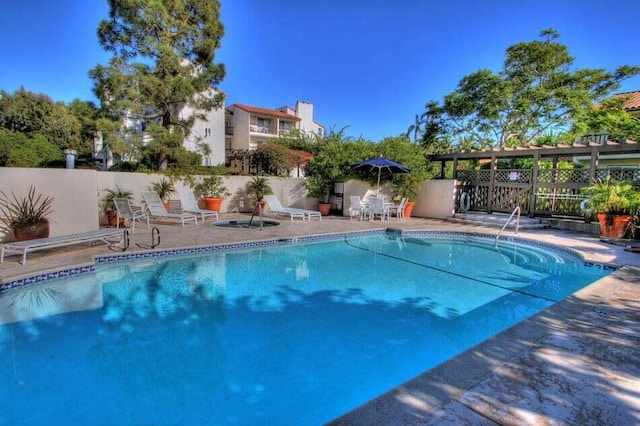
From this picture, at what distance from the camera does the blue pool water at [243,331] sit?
2.83m

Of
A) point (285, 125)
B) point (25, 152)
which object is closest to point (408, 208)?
point (25, 152)

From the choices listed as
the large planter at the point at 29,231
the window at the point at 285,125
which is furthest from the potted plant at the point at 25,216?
the window at the point at 285,125

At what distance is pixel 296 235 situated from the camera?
8.77m

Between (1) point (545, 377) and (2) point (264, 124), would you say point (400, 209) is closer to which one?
(1) point (545, 377)

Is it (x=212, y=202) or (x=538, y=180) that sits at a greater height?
(x=538, y=180)

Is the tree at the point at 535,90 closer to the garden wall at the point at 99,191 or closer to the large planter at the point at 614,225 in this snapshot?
the garden wall at the point at 99,191

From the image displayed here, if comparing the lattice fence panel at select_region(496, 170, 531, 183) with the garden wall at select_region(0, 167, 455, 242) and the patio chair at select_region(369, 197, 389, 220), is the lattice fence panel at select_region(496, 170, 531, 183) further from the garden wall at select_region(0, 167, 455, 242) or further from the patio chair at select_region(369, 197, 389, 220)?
the patio chair at select_region(369, 197, 389, 220)

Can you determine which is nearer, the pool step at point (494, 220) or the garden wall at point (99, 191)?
the garden wall at point (99, 191)

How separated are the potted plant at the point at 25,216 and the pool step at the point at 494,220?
1225cm

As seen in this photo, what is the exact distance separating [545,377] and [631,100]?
24.4 meters

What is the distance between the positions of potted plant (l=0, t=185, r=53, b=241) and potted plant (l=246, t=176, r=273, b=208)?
694cm

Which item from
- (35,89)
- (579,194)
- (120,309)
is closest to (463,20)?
(579,194)

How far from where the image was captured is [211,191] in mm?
12727

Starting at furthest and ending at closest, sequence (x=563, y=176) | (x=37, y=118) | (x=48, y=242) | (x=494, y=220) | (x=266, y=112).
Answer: (x=266, y=112) < (x=37, y=118) < (x=494, y=220) < (x=563, y=176) < (x=48, y=242)
